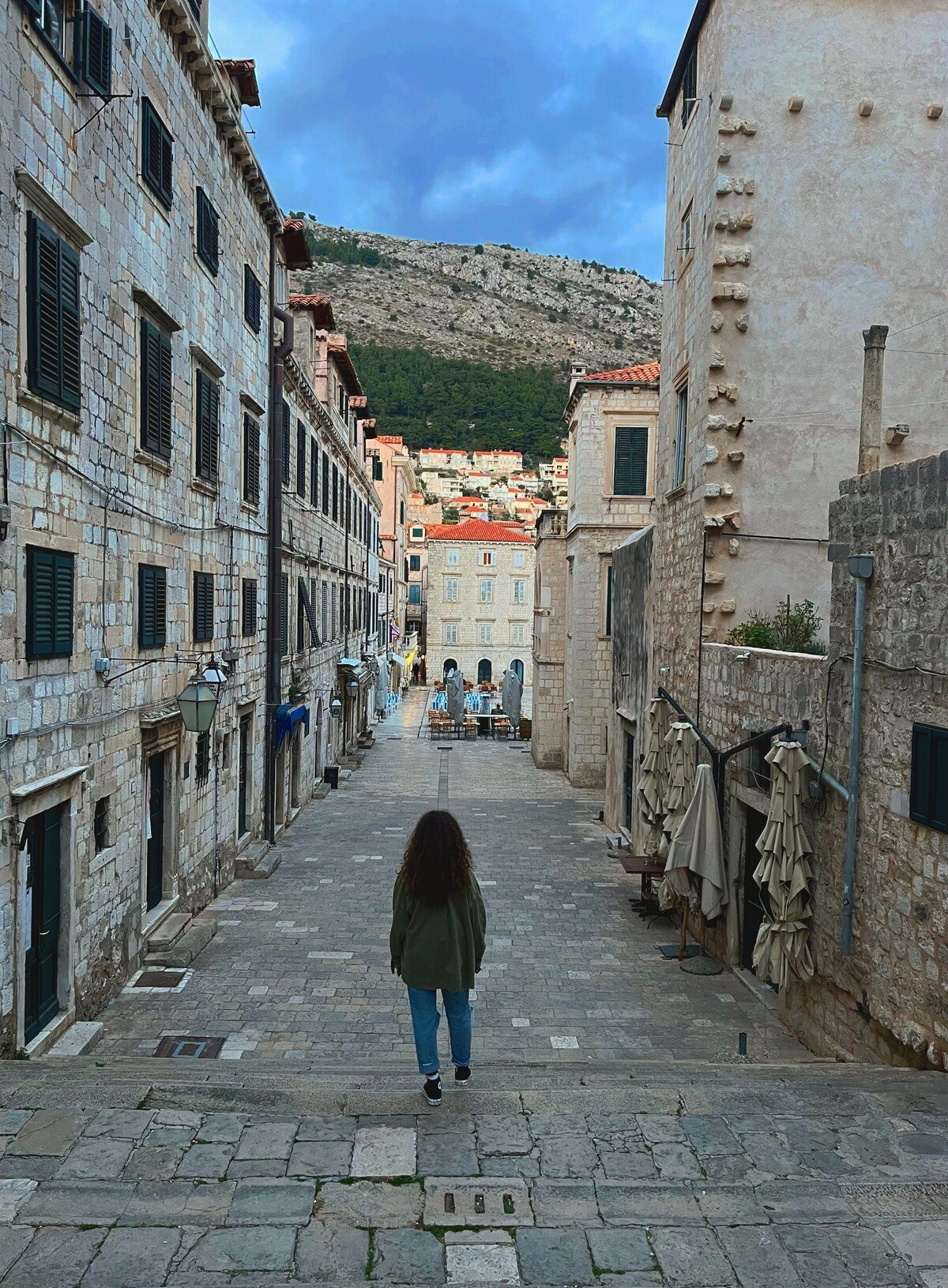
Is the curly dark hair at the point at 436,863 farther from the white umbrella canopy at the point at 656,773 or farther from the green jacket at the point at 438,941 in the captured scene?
the white umbrella canopy at the point at 656,773

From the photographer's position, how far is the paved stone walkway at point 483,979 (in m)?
8.95

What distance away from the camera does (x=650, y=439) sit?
86.9 feet

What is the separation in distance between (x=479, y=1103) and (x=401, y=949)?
100 cm

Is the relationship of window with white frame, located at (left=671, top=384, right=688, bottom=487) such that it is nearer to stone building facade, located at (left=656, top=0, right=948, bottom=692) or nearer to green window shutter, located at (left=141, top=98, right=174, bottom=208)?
stone building facade, located at (left=656, top=0, right=948, bottom=692)

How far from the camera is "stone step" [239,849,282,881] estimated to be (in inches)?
621

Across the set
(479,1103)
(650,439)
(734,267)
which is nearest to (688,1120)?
(479,1103)

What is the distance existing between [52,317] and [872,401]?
720 centimetres

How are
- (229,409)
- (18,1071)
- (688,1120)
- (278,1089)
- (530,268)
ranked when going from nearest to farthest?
(688,1120)
(278,1089)
(18,1071)
(229,409)
(530,268)

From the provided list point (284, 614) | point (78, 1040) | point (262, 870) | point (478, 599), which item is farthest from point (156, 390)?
point (478, 599)

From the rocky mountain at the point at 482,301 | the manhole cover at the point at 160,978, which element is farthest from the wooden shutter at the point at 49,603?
the rocky mountain at the point at 482,301

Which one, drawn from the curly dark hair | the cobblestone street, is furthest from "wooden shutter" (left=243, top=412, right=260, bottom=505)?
the curly dark hair

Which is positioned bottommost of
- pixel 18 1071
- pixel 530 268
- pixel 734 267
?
pixel 18 1071

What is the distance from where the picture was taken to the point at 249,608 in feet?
54.0

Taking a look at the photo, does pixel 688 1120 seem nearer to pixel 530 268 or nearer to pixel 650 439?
pixel 650 439
